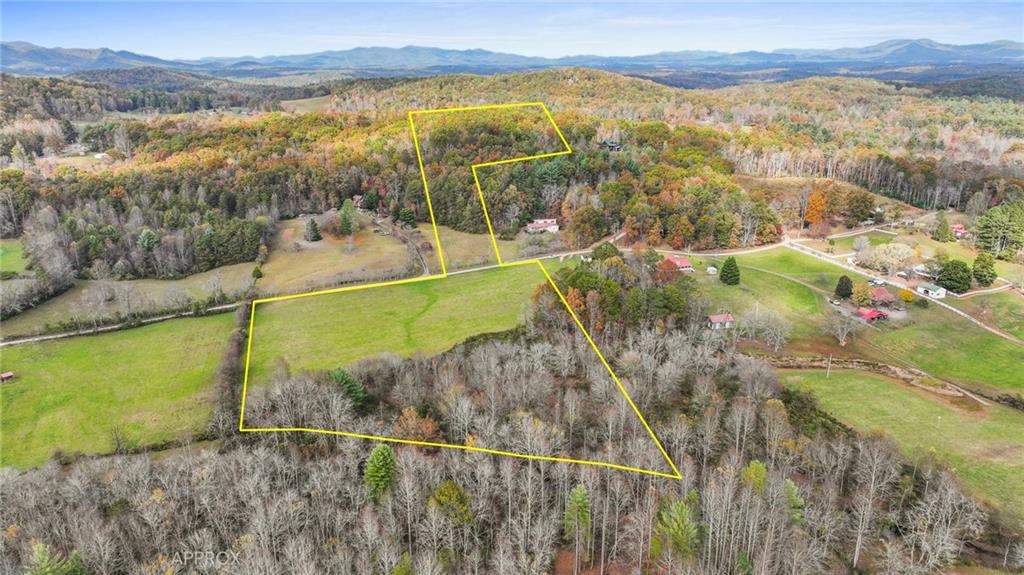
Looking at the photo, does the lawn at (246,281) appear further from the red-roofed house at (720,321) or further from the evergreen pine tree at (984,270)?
the evergreen pine tree at (984,270)

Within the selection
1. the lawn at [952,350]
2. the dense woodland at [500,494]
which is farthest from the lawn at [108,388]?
the lawn at [952,350]

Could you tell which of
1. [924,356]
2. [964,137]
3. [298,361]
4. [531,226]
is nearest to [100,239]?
[298,361]

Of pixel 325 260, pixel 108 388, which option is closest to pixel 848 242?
pixel 325 260

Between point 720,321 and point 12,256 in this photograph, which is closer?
point 720,321

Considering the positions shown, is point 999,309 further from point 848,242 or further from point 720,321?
point 720,321

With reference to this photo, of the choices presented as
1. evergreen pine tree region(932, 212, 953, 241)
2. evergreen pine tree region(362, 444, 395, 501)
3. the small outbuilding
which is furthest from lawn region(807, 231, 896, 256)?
evergreen pine tree region(362, 444, 395, 501)
